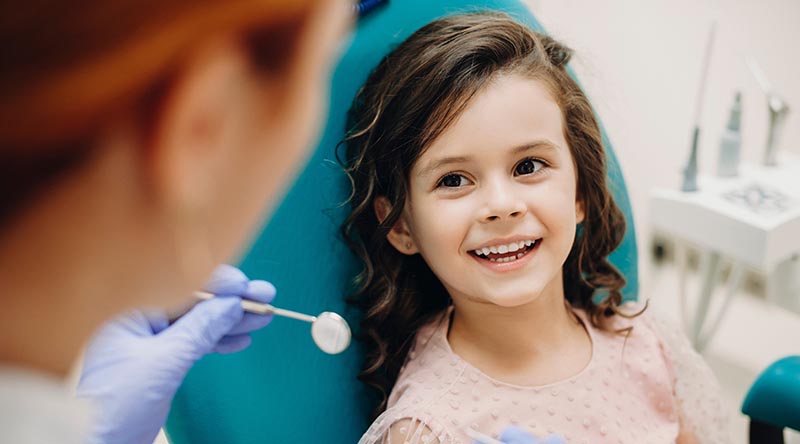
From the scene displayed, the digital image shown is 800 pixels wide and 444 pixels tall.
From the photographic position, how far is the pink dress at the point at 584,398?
1.09 metres

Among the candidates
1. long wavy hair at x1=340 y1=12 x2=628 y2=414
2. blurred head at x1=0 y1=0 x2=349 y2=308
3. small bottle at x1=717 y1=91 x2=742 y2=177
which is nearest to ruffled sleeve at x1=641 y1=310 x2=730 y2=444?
long wavy hair at x1=340 y1=12 x2=628 y2=414

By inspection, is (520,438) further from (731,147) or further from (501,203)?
(731,147)

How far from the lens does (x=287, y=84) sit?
0.38 meters

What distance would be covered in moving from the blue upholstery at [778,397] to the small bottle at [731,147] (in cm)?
87

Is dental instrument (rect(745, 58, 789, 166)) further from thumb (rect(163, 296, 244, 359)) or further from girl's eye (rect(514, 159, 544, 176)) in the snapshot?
thumb (rect(163, 296, 244, 359))

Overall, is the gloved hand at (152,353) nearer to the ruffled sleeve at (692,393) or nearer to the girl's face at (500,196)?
the girl's face at (500,196)

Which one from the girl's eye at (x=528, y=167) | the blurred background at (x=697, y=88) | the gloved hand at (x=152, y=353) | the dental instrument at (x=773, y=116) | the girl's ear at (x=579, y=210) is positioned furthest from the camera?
the blurred background at (x=697, y=88)

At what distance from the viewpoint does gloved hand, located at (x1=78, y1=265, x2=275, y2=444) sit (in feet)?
3.20

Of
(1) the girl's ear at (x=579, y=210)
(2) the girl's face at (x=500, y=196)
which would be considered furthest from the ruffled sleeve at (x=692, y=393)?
(2) the girl's face at (x=500, y=196)

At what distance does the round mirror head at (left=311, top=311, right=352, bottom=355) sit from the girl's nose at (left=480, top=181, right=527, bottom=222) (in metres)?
0.23

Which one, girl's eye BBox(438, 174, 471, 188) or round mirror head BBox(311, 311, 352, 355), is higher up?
girl's eye BBox(438, 174, 471, 188)

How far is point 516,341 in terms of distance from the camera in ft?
3.88

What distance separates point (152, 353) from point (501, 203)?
48cm

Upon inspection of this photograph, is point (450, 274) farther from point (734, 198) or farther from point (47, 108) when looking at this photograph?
point (734, 198)
